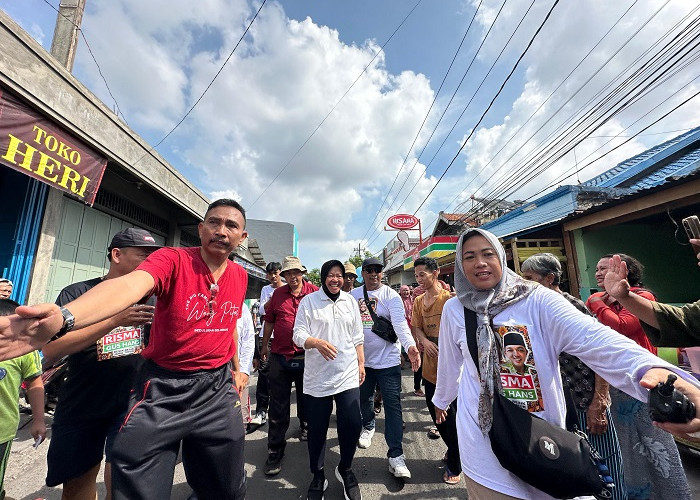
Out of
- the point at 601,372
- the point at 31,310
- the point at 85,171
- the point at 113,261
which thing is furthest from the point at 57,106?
the point at 601,372

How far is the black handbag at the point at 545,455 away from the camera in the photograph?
1.18m

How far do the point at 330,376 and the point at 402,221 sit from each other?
17.3 metres

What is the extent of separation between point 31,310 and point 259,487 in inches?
107

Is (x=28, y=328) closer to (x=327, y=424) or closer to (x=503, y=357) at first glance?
(x=503, y=357)

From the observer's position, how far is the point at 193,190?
311 inches

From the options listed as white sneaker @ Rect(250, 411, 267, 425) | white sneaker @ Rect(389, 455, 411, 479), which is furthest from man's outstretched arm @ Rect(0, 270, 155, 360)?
white sneaker @ Rect(250, 411, 267, 425)

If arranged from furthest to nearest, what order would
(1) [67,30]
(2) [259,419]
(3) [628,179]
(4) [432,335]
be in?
(3) [628,179]
(1) [67,30]
(2) [259,419]
(4) [432,335]

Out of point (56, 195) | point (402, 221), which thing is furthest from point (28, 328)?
point (402, 221)

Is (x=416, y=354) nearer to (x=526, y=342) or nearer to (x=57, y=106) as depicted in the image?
(x=526, y=342)

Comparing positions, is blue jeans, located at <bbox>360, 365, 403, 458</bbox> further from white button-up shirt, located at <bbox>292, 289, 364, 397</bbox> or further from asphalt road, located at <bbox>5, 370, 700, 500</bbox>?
white button-up shirt, located at <bbox>292, 289, 364, 397</bbox>

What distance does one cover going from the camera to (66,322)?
3.03ft

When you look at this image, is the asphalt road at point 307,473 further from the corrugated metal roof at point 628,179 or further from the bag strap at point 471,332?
the corrugated metal roof at point 628,179

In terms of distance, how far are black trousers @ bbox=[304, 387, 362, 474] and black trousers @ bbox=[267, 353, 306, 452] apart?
650 millimetres

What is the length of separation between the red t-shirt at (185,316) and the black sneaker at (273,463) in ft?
6.08
